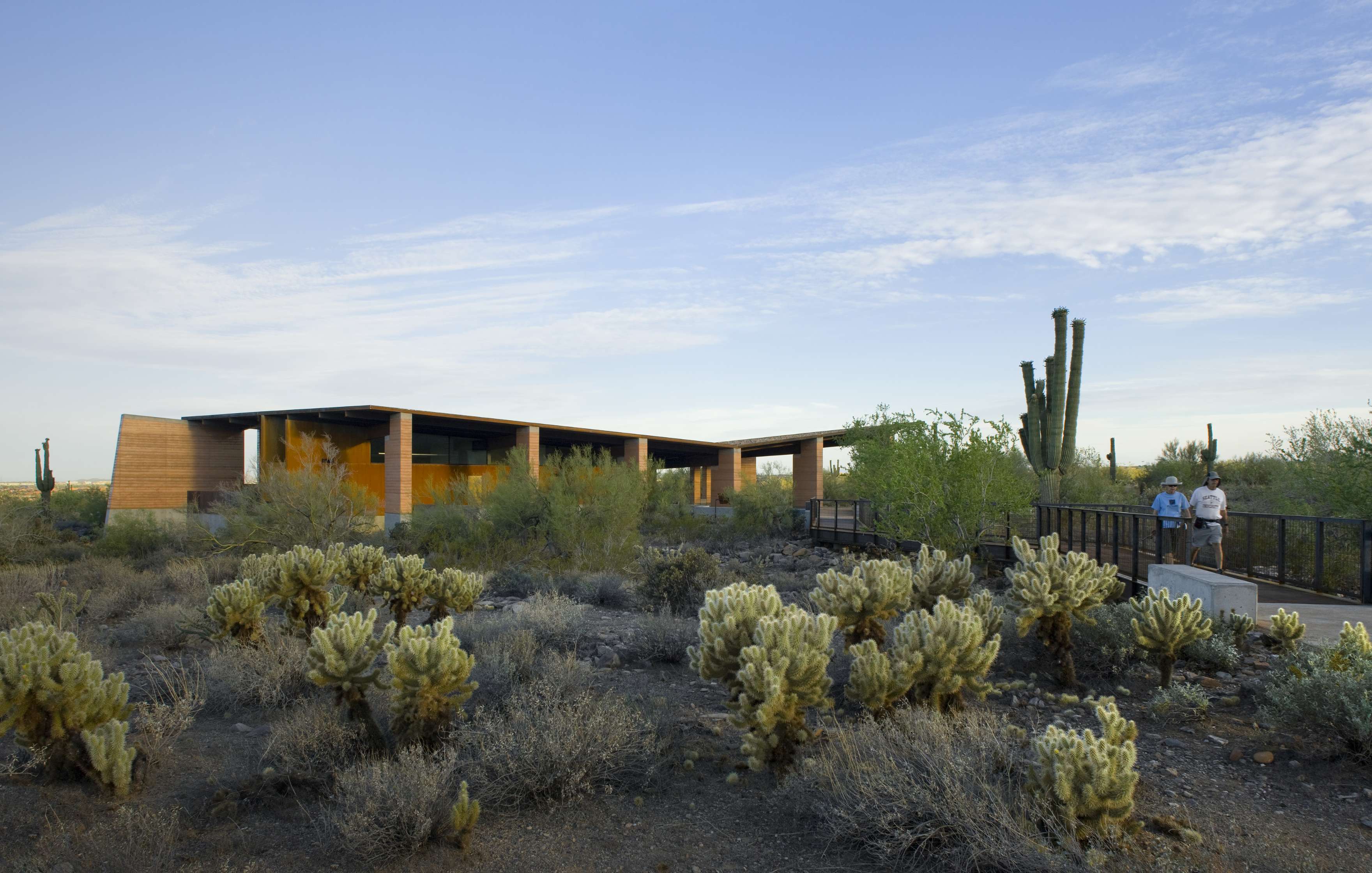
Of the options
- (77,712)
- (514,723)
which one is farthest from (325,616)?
(514,723)

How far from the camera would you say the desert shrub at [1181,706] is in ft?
19.7

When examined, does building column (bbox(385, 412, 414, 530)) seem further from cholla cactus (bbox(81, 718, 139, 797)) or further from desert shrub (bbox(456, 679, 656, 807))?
desert shrub (bbox(456, 679, 656, 807))

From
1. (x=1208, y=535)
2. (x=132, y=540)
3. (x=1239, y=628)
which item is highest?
(x=1208, y=535)

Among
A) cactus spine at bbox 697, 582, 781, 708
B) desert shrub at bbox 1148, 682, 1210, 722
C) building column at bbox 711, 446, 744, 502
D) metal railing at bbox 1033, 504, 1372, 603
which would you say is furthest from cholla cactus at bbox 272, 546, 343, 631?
building column at bbox 711, 446, 744, 502

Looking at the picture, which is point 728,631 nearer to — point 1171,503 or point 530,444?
point 1171,503

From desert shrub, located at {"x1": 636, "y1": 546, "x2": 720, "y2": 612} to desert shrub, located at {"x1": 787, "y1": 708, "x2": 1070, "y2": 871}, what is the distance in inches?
287

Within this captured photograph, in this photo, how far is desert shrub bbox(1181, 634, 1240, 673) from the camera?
7.12m

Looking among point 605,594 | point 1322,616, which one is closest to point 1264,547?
point 1322,616

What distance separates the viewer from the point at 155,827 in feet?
14.3

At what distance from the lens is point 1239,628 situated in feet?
25.3

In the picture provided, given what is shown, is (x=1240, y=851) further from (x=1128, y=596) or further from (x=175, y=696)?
(x=1128, y=596)

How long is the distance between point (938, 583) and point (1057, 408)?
17741 millimetres

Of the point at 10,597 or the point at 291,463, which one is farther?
the point at 291,463

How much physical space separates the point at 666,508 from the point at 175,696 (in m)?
23.4
